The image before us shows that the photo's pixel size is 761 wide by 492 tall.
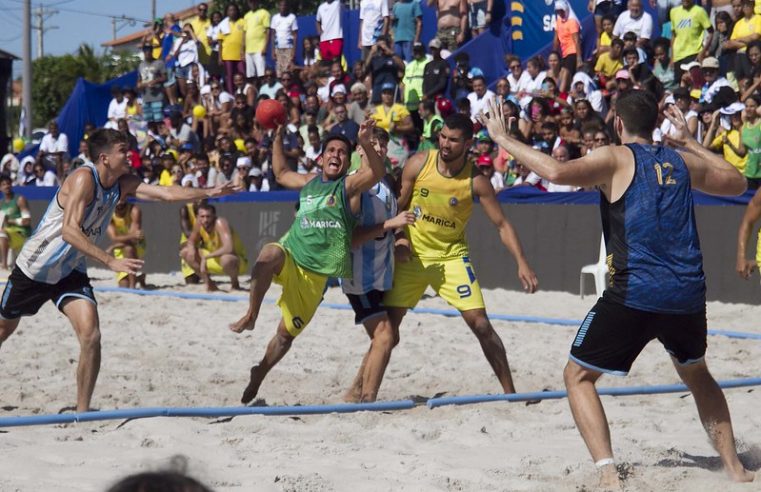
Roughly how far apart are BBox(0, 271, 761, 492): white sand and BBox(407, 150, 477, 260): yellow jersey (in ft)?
3.51

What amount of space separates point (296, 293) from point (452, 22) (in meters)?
11.8

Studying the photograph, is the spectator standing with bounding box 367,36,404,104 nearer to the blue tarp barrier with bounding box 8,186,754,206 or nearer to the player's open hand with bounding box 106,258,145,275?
the blue tarp barrier with bounding box 8,186,754,206

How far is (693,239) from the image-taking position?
4.57 m

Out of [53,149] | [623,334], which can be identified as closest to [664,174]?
[623,334]

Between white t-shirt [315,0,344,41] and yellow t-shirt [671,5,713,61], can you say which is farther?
white t-shirt [315,0,344,41]

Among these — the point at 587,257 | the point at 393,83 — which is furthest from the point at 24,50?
the point at 587,257

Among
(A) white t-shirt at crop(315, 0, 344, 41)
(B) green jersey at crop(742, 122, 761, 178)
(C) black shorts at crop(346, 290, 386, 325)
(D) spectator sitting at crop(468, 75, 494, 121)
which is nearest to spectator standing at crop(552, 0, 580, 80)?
(D) spectator sitting at crop(468, 75, 494, 121)

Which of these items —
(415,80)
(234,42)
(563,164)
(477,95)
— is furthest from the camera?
(234,42)

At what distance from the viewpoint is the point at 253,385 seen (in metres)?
6.87

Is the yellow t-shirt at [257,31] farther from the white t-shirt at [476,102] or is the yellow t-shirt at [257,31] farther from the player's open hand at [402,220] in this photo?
the player's open hand at [402,220]

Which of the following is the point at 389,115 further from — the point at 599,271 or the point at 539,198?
the point at 599,271

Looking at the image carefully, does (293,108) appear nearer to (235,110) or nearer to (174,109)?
(235,110)

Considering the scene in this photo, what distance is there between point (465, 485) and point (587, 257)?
8.31 m

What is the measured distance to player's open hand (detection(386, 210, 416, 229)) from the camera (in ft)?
21.2
